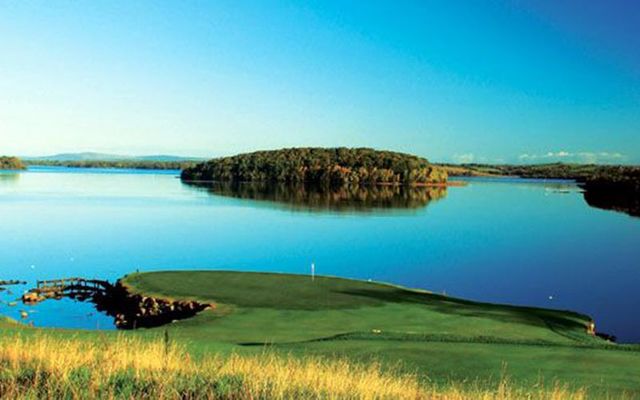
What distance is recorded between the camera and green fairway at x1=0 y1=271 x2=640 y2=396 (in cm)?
1368

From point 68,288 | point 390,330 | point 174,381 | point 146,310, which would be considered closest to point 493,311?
point 390,330

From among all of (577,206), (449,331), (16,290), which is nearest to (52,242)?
(16,290)

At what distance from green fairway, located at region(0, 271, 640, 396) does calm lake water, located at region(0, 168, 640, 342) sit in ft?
27.0

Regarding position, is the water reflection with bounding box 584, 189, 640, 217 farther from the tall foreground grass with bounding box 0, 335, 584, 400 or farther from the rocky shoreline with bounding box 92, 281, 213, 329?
the tall foreground grass with bounding box 0, 335, 584, 400

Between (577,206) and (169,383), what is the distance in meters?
138

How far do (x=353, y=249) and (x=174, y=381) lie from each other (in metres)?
54.6

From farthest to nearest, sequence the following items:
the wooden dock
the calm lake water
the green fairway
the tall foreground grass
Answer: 1. the calm lake water
2. the wooden dock
3. the green fairway
4. the tall foreground grass

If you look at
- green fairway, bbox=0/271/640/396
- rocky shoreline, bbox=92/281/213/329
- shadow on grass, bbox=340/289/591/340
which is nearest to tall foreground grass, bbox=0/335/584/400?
green fairway, bbox=0/271/640/396

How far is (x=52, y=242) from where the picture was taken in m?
66.4

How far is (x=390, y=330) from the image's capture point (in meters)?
22.8

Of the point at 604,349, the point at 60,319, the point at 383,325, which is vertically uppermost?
the point at 604,349

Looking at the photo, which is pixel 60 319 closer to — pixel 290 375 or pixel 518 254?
pixel 290 375

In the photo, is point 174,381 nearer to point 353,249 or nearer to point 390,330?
point 390,330

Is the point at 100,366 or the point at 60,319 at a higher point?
the point at 100,366
